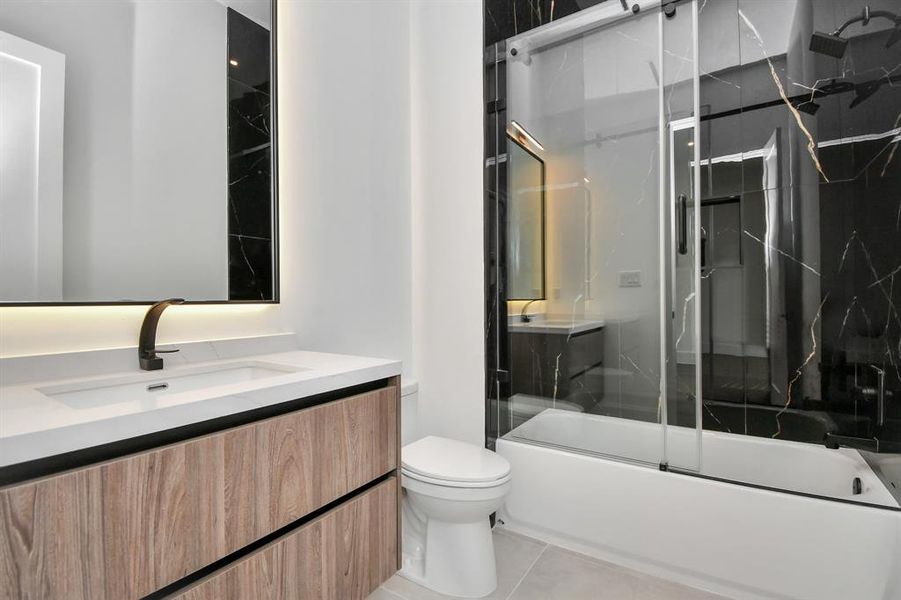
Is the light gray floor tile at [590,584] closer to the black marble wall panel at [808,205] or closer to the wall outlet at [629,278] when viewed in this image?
the black marble wall panel at [808,205]

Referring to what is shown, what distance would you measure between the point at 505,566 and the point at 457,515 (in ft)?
1.26

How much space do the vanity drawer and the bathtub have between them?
82 cm

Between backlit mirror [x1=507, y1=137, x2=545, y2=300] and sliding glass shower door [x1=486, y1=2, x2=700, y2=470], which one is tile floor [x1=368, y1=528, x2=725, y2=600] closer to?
sliding glass shower door [x1=486, y1=2, x2=700, y2=470]

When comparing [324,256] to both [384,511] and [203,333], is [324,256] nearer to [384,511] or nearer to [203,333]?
[203,333]

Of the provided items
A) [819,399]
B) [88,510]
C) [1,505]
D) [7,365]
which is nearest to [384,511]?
[88,510]

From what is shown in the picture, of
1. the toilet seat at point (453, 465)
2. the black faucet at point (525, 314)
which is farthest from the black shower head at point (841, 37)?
the toilet seat at point (453, 465)

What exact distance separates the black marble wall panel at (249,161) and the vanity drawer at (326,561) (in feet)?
2.72

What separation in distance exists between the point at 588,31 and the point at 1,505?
2.32 meters

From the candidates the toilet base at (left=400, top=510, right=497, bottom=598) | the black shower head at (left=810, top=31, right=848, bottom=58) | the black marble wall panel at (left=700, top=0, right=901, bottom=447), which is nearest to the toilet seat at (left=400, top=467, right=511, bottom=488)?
the toilet base at (left=400, top=510, right=497, bottom=598)

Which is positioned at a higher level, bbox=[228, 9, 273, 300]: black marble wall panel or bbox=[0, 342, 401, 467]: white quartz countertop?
bbox=[228, 9, 273, 300]: black marble wall panel

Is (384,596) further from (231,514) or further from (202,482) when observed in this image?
(202,482)

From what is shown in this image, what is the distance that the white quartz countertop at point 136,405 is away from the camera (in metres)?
0.71

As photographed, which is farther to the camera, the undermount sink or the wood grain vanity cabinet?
the undermount sink

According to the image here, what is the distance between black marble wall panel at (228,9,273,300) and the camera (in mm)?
1577
